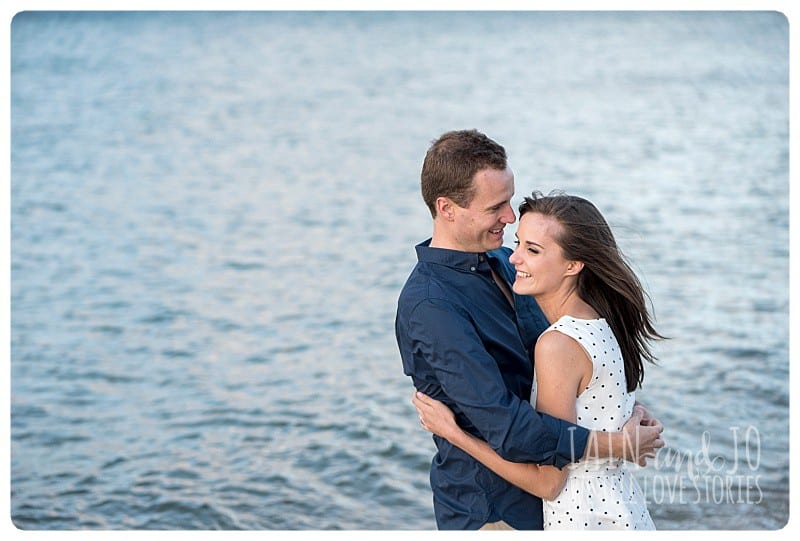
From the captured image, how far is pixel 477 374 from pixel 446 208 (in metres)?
0.68

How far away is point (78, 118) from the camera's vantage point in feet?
81.4

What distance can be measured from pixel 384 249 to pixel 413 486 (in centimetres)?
658

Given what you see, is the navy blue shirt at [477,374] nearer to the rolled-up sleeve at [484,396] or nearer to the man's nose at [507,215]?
the rolled-up sleeve at [484,396]

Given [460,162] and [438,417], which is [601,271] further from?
[438,417]

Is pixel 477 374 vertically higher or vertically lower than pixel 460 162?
lower

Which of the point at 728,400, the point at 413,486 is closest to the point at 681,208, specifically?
the point at 728,400

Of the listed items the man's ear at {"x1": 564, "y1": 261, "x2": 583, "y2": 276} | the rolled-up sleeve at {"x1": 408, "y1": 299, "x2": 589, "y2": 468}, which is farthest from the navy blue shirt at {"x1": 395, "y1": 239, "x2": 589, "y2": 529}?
the man's ear at {"x1": 564, "y1": 261, "x2": 583, "y2": 276}

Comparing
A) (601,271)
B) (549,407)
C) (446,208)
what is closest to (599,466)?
(549,407)

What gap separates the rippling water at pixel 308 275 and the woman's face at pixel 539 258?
1726 millimetres

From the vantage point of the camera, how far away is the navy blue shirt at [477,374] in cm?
347

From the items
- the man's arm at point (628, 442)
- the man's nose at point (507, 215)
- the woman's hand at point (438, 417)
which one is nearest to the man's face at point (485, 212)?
the man's nose at point (507, 215)

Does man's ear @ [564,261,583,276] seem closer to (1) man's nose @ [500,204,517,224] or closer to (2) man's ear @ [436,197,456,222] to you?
(1) man's nose @ [500,204,517,224]

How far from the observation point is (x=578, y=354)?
11.7ft

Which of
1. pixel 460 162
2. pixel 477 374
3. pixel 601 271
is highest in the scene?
pixel 460 162
